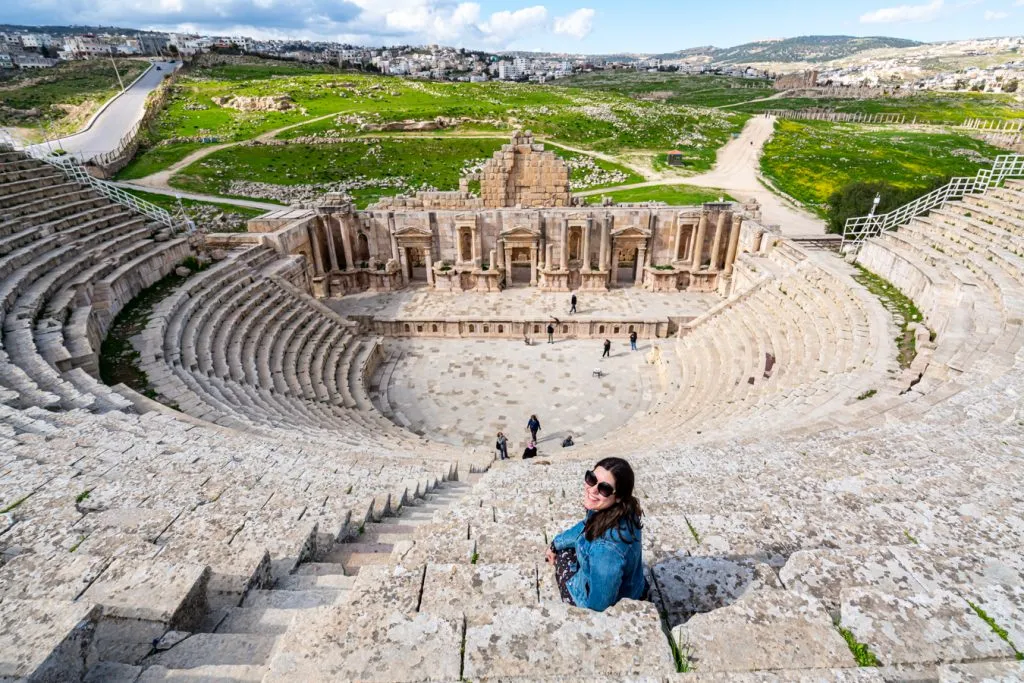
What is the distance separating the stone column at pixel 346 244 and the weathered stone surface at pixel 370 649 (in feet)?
75.1

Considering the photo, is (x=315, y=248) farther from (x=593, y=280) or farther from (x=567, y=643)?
(x=567, y=643)

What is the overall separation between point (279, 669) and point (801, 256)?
21004mm

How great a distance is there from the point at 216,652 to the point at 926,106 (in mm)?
121515

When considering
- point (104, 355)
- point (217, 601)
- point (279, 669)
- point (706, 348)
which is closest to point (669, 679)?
point (279, 669)

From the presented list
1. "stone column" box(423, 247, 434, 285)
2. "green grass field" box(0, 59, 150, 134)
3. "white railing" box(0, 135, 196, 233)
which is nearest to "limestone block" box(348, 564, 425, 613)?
"white railing" box(0, 135, 196, 233)

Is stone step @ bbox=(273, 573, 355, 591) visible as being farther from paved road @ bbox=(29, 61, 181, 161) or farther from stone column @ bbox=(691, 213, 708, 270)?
paved road @ bbox=(29, 61, 181, 161)

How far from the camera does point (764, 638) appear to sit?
290 centimetres

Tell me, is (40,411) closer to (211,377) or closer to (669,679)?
(211,377)

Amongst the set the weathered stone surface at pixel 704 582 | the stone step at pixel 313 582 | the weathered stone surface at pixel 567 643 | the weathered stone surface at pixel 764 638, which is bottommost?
the stone step at pixel 313 582

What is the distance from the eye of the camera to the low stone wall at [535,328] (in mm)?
20438

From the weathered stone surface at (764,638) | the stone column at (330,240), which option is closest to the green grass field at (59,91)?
the stone column at (330,240)

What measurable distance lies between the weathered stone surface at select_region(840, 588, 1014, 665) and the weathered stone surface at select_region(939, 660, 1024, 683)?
20cm

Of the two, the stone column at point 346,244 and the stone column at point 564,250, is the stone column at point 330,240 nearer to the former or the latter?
the stone column at point 346,244

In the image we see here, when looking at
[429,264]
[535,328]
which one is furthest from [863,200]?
[429,264]
